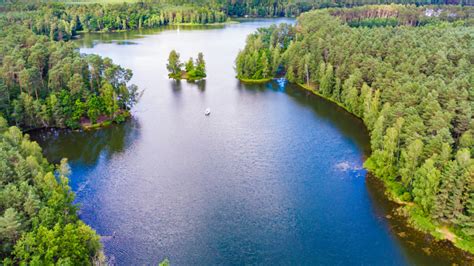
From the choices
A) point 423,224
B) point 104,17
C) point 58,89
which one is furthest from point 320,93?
point 104,17

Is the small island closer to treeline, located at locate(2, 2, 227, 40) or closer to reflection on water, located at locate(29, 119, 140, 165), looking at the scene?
reflection on water, located at locate(29, 119, 140, 165)

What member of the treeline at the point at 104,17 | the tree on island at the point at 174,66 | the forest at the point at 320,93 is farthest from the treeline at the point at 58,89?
the treeline at the point at 104,17

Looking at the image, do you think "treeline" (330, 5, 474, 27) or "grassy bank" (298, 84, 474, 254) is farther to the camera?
"treeline" (330, 5, 474, 27)

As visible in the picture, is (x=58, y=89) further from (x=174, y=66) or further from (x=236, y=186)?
(x=236, y=186)

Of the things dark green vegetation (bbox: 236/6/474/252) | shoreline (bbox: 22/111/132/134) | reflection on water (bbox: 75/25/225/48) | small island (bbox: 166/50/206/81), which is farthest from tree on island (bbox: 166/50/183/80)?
reflection on water (bbox: 75/25/225/48)

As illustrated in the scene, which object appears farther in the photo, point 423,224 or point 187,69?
point 187,69

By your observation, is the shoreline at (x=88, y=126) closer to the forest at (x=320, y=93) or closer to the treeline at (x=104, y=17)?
the forest at (x=320, y=93)

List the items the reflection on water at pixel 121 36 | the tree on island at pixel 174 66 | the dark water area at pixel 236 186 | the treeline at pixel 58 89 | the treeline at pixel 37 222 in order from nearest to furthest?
1. the treeline at pixel 37 222
2. the dark water area at pixel 236 186
3. the treeline at pixel 58 89
4. the tree on island at pixel 174 66
5. the reflection on water at pixel 121 36
